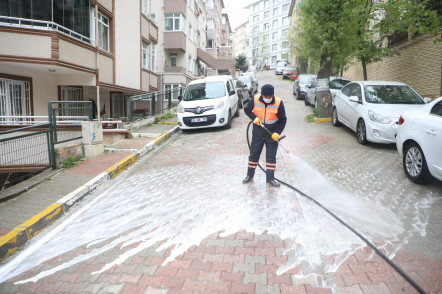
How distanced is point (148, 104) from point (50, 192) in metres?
9.93

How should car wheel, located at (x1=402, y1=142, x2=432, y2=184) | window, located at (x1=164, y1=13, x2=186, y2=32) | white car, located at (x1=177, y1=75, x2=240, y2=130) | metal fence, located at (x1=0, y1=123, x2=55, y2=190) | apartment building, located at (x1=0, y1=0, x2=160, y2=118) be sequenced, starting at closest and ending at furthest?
1. car wheel, located at (x1=402, y1=142, x2=432, y2=184)
2. metal fence, located at (x1=0, y1=123, x2=55, y2=190)
3. apartment building, located at (x1=0, y1=0, x2=160, y2=118)
4. white car, located at (x1=177, y1=75, x2=240, y2=130)
5. window, located at (x1=164, y1=13, x2=186, y2=32)

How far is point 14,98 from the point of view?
11445mm

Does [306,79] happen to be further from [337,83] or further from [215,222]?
[215,222]

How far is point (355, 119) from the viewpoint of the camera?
985 centimetres

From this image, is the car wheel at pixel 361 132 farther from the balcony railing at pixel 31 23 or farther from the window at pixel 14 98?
the window at pixel 14 98

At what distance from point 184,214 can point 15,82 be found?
9.88 meters

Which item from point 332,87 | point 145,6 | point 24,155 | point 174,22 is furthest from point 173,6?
point 24,155

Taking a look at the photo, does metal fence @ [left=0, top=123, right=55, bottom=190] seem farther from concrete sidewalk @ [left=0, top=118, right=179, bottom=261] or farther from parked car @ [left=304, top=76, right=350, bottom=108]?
parked car @ [left=304, top=76, right=350, bottom=108]

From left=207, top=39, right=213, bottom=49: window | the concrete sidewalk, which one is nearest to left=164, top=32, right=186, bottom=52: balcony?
the concrete sidewalk

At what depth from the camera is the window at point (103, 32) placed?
14388mm

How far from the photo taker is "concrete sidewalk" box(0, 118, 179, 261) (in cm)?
439

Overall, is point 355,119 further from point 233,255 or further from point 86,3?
point 86,3

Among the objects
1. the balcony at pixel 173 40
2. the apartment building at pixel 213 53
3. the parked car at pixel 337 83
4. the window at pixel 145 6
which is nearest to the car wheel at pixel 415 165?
the parked car at pixel 337 83

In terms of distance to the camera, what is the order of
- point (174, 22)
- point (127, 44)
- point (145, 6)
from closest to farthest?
1. point (127, 44)
2. point (145, 6)
3. point (174, 22)
